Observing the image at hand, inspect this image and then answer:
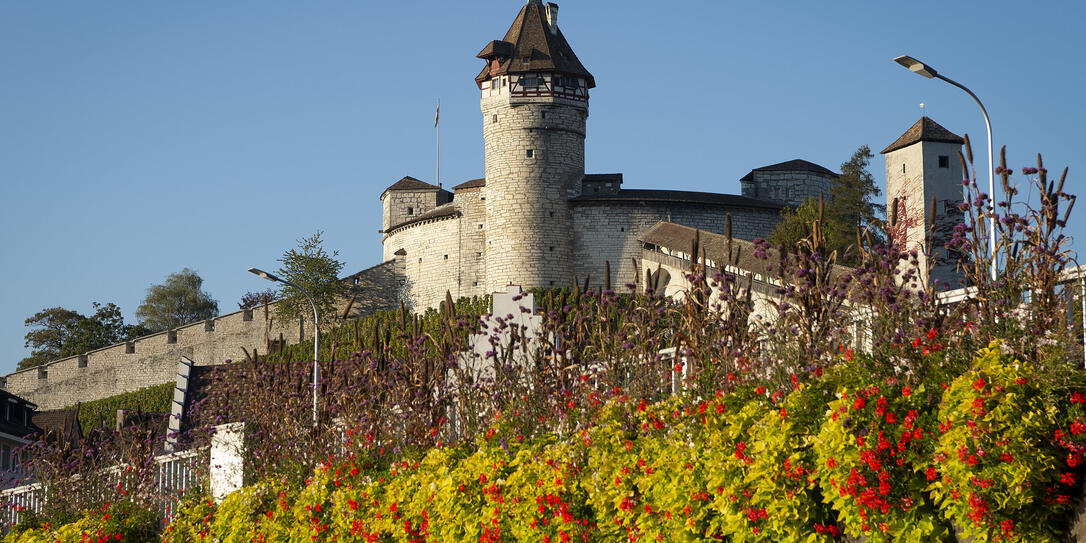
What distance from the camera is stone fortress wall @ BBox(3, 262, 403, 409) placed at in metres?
60.7

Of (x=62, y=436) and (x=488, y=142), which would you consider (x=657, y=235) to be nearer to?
(x=488, y=142)

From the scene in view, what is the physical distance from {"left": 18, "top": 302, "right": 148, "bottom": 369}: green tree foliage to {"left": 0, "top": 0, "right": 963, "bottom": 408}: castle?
16695 mm

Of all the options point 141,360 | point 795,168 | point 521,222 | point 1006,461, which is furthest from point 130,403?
point 1006,461

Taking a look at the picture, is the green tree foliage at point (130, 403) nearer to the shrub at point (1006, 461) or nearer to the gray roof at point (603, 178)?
the gray roof at point (603, 178)

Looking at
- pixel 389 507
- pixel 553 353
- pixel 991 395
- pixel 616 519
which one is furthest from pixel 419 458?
pixel 991 395

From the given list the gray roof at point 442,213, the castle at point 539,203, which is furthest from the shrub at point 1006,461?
the gray roof at point 442,213

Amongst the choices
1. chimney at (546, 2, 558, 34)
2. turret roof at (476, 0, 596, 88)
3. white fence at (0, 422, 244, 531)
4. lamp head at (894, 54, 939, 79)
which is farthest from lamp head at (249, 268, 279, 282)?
chimney at (546, 2, 558, 34)

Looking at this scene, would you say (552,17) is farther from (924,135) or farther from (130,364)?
(130,364)

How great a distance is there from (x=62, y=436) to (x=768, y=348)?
1113cm

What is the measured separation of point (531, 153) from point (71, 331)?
37902 millimetres

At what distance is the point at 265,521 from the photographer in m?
10.3

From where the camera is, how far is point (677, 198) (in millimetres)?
56906

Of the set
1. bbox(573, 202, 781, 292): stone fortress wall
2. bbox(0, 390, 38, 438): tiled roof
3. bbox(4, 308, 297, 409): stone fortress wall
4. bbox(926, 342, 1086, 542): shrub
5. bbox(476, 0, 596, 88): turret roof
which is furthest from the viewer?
bbox(4, 308, 297, 409): stone fortress wall

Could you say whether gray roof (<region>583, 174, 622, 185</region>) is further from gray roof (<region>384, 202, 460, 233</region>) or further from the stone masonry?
gray roof (<region>384, 202, 460, 233</region>)
